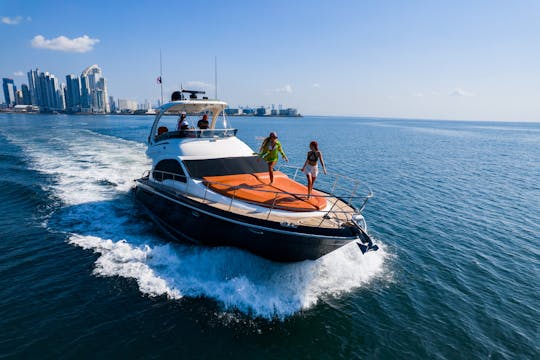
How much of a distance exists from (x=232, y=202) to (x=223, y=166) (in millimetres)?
2494

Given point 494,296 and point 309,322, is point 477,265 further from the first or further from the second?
point 309,322

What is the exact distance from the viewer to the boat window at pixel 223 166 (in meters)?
11.1

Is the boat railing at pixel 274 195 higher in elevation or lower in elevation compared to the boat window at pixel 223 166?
lower

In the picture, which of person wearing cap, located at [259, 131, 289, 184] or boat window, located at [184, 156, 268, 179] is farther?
boat window, located at [184, 156, 268, 179]

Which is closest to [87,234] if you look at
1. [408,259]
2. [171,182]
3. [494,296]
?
[171,182]

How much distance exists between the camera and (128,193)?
58.0 ft

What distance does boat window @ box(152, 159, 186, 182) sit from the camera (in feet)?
37.1

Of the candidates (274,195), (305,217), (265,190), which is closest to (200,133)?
(265,190)

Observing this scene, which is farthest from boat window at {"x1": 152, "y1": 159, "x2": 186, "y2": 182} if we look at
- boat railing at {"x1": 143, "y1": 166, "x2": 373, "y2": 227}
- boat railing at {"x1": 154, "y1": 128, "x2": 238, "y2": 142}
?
boat railing at {"x1": 154, "y1": 128, "x2": 238, "y2": 142}

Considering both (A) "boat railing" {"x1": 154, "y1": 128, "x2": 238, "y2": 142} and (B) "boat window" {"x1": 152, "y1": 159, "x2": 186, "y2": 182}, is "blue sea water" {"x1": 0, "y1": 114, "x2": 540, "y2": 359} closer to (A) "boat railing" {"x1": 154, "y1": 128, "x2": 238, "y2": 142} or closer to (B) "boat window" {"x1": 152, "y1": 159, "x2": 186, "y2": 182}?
(B) "boat window" {"x1": 152, "y1": 159, "x2": 186, "y2": 182}

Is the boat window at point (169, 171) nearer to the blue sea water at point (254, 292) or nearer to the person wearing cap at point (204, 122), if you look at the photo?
the blue sea water at point (254, 292)

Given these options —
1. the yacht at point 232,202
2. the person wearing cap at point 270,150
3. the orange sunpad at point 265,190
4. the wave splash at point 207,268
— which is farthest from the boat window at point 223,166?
the wave splash at point 207,268

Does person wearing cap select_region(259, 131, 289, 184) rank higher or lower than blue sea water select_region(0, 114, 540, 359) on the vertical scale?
higher

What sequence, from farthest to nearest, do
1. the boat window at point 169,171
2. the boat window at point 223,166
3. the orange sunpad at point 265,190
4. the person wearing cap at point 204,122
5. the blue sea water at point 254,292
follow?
the person wearing cap at point 204,122
the boat window at point 169,171
the boat window at point 223,166
the orange sunpad at point 265,190
the blue sea water at point 254,292
